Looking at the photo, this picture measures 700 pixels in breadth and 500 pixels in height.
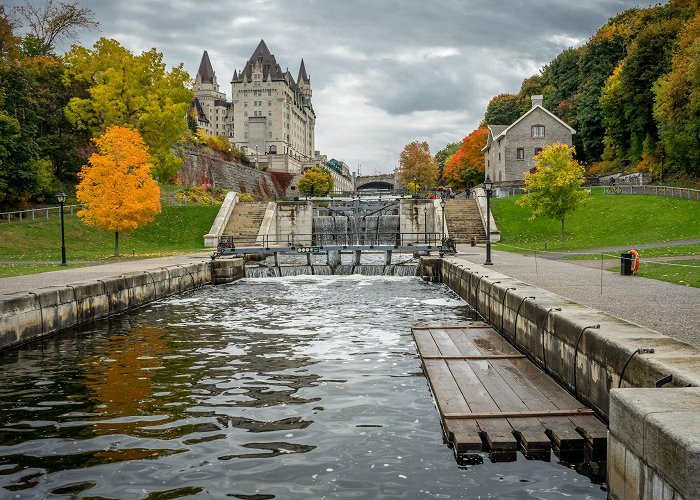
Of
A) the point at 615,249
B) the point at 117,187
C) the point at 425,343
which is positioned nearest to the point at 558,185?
the point at 615,249

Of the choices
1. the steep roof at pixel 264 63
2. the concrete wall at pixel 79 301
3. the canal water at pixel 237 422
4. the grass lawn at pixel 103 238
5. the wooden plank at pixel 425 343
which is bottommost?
the canal water at pixel 237 422

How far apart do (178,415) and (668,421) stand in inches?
246

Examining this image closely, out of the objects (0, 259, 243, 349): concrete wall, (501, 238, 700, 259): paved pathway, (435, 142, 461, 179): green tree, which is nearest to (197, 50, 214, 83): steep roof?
(435, 142, 461, 179): green tree

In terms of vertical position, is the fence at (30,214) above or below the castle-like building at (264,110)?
below

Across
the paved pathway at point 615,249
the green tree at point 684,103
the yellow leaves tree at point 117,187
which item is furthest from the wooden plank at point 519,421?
the green tree at point 684,103

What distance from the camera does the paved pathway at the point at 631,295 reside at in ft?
33.7

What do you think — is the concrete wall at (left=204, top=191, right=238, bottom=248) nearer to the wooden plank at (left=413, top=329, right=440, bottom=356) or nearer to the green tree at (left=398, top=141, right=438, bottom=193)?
the wooden plank at (left=413, top=329, right=440, bottom=356)

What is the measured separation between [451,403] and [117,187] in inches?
1136

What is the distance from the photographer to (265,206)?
52562mm

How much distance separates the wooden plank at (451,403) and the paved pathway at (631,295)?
3.41 metres

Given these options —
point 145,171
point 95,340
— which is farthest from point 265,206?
point 95,340

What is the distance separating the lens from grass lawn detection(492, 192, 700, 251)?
35.4 m

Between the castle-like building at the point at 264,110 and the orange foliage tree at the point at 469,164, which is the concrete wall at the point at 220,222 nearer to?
the orange foliage tree at the point at 469,164

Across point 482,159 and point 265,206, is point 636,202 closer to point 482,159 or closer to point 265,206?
point 265,206
